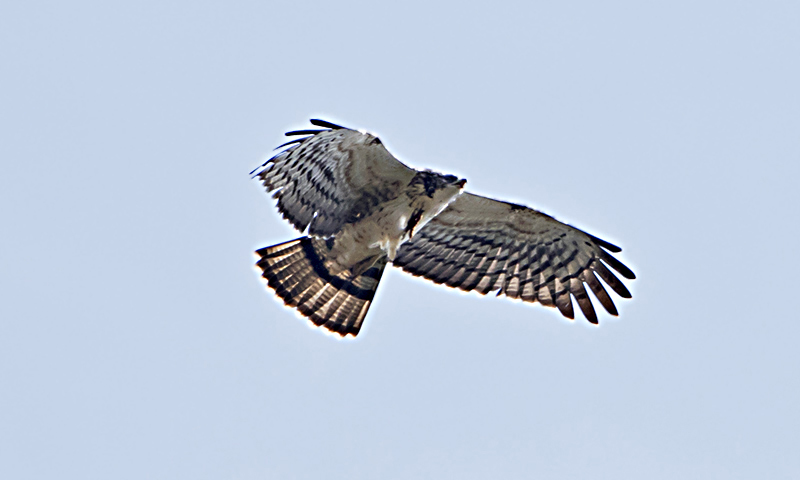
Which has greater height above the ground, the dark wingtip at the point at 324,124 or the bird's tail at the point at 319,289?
the dark wingtip at the point at 324,124

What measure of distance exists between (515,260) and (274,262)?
10.2 ft

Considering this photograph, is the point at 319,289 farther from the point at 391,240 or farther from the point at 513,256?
the point at 513,256

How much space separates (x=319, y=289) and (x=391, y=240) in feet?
5.02

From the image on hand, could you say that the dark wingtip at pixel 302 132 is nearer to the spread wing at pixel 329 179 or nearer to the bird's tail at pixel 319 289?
the spread wing at pixel 329 179

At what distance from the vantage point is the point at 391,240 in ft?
38.8

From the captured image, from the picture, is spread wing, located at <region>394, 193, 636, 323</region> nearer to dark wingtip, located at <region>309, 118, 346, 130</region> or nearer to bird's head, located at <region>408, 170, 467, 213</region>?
bird's head, located at <region>408, 170, 467, 213</region>

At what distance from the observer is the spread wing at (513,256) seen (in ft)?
40.1

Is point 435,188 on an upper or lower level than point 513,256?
lower

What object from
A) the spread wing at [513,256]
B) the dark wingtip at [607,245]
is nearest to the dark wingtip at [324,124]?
the spread wing at [513,256]

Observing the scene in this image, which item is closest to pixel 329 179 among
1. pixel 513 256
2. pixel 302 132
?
pixel 302 132

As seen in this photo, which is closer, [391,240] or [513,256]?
[391,240]

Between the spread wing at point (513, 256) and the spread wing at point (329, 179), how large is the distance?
1067 millimetres

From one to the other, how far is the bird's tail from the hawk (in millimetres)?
13

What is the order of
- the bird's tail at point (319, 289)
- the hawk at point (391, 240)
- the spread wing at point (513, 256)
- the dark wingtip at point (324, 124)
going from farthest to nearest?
1. the bird's tail at point (319, 289)
2. the spread wing at point (513, 256)
3. the hawk at point (391, 240)
4. the dark wingtip at point (324, 124)
